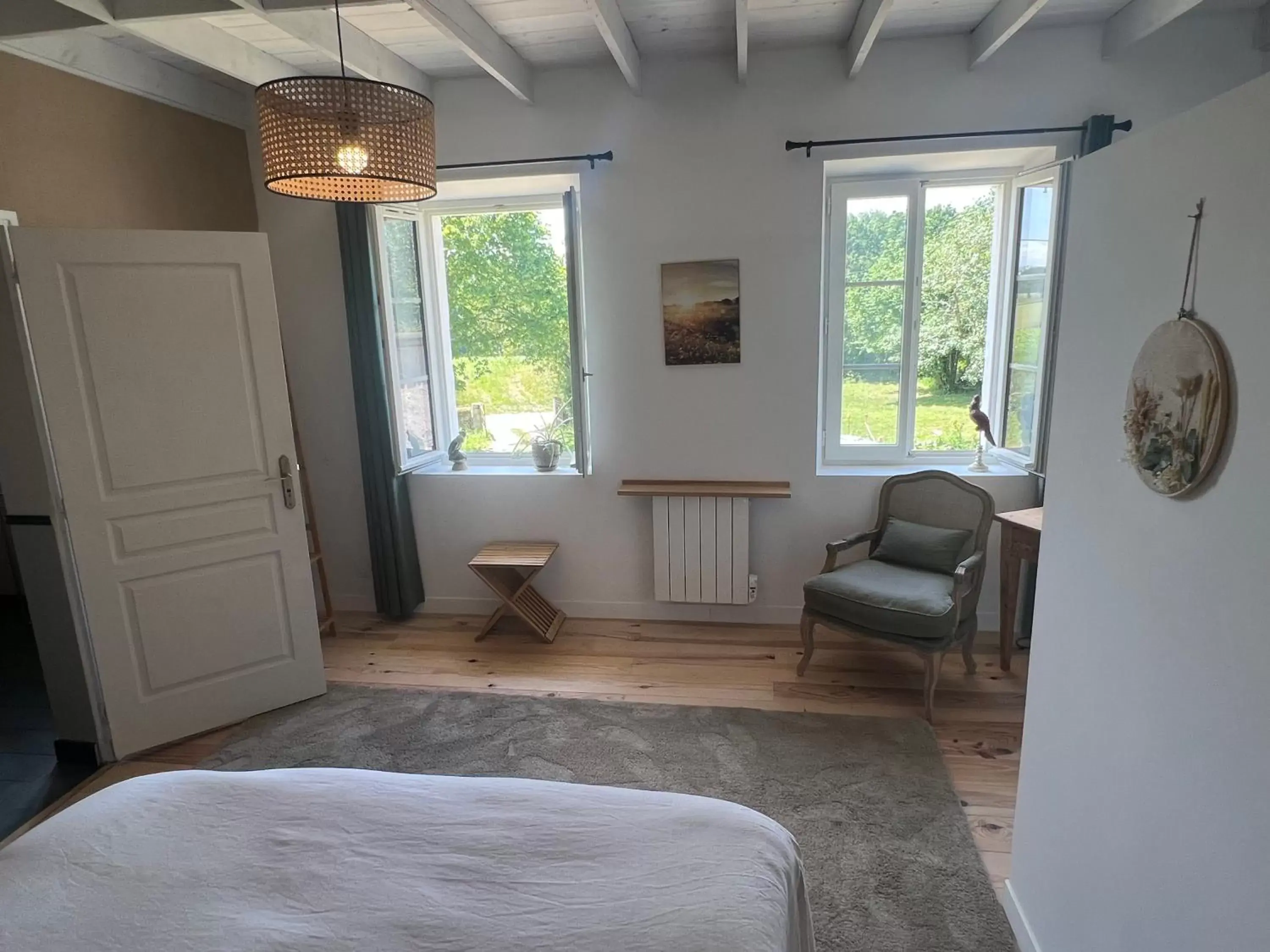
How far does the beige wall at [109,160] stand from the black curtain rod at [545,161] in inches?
45.4

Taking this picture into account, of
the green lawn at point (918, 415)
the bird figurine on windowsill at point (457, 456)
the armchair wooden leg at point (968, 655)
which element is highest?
the green lawn at point (918, 415)

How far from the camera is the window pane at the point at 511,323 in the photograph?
3.86 metres

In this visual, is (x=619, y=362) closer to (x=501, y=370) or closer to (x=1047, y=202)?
(x=501, y=370)

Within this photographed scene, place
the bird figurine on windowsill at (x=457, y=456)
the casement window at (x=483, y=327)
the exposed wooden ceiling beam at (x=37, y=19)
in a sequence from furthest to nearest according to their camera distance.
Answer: the bird figurine on windowsill at (x=457, y=456) → the casement window at (x=483, y=327) → the exposed wooden ceiling beam at (x=37, y=19)

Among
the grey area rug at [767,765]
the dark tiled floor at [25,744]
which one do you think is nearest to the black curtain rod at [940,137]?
the grey area rug at [767,765]

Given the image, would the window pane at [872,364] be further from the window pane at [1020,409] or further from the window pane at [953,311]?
the window pane at [1020,409]

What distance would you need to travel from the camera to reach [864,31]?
2785mm

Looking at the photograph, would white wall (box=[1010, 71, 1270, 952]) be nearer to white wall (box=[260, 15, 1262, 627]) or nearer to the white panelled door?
white wall (box=[260, 15, 1262, 627])

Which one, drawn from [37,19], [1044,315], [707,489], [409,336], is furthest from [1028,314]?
[37,19]

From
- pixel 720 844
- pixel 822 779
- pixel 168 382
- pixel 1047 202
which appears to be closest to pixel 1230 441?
pixel 720 844

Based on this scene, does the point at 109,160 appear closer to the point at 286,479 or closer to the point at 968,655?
the point at 286,479

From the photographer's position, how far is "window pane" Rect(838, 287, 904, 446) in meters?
3.63

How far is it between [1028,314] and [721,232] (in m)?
1.52

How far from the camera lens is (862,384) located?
12.2 ft
